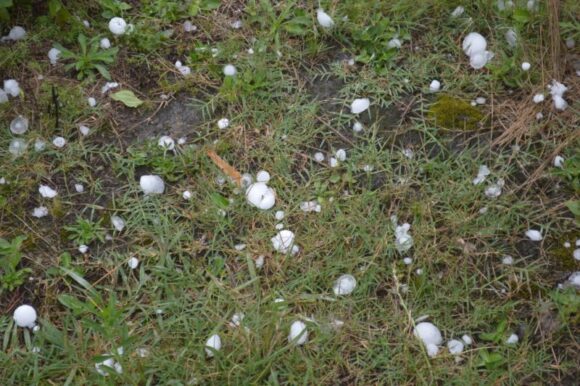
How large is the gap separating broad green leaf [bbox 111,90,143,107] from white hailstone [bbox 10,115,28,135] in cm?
33

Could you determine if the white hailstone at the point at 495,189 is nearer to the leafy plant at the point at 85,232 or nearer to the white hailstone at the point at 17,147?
the leafy plant at the point at 85,232

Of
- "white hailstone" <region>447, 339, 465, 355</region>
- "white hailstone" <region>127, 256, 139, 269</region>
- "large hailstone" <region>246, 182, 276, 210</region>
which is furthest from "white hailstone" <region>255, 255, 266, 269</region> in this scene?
"white hailstone" <region>447, 339, 465, 355</region>

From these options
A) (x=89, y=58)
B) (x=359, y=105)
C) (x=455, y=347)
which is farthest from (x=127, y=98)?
(x=455, y=347)

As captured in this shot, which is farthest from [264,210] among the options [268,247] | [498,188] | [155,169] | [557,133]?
[557,133]

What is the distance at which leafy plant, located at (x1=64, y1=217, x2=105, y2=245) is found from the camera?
2.17 m

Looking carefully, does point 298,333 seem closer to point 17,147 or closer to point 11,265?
point 11,265

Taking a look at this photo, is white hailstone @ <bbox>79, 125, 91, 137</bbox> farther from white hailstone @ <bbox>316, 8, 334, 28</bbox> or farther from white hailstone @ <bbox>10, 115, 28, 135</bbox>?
white hailstone @ <bbox>316, 8, 334, 28</bbox>

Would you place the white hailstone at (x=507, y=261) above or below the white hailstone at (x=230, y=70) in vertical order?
below

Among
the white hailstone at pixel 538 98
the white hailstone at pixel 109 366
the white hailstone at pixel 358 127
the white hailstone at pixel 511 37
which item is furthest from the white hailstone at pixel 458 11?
the white hailstone at pixel 109 366

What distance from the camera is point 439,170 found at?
2311 millimetres

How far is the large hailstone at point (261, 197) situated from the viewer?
7.32 feet

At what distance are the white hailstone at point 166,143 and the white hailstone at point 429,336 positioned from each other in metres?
1.07

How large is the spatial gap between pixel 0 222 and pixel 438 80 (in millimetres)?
1683

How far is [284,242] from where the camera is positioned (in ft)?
7.10
